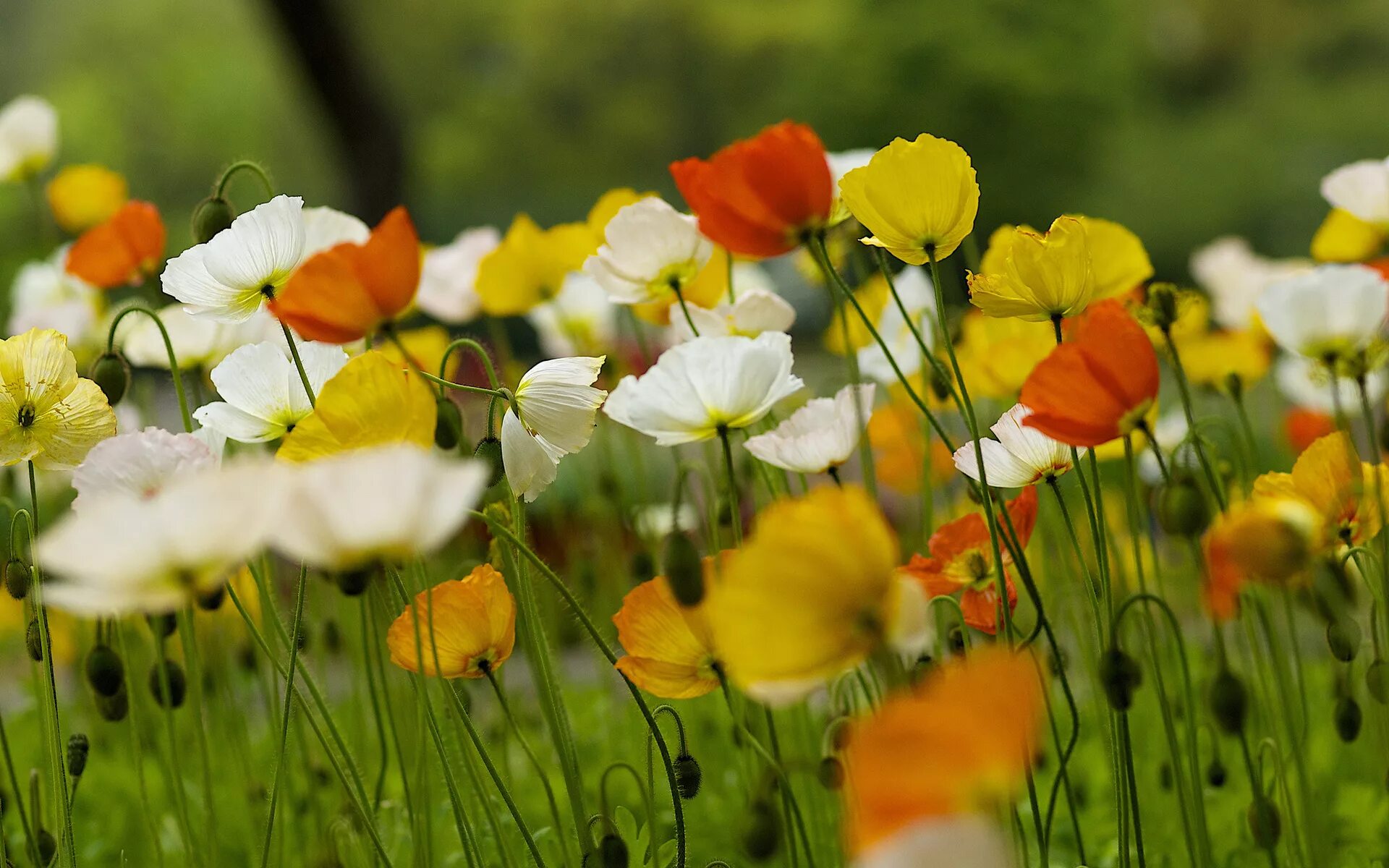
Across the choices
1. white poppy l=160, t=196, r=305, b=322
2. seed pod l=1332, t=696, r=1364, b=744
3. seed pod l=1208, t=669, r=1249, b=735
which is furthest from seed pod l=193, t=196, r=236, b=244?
seed pod l=1332, t=696, r=1364, b=744

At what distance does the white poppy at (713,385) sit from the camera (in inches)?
27.0

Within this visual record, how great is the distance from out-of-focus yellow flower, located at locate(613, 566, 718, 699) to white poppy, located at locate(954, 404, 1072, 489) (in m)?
0.18

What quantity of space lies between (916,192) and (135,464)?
1.38ft

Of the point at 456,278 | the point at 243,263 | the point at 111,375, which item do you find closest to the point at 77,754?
the point at 111,375

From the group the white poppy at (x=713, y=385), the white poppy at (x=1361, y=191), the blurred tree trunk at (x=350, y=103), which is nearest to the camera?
the white poppy at (x=713, y=385)

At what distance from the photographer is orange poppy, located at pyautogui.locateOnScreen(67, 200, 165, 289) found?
110 cm

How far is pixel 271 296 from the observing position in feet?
Answer: 2.64

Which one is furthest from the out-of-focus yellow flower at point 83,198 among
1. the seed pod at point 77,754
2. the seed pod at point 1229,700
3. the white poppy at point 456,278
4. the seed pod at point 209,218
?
the seed pod at point 1229,700

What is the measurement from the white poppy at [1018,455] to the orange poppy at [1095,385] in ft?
0.50

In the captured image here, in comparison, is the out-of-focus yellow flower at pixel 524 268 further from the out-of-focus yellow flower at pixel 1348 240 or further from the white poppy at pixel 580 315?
the out-of-focus yellow flower at pixel 1348 240

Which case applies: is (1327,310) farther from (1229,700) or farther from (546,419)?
(546,419)

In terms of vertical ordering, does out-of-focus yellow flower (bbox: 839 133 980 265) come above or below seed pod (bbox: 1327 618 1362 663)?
above

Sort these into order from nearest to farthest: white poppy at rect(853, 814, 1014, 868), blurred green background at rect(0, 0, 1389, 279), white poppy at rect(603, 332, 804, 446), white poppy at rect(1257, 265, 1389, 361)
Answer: white poppy at rect(853, 814, 1014, 868), white poppy at rect(603, 332, 804, 446), white poppy at rect(1257, 265, 1389, 361), blurred green background at rect(0, 0, 1389, 279)

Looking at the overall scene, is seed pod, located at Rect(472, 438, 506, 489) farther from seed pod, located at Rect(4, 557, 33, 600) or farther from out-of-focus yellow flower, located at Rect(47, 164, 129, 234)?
out-of-focus yellow flower, located at Rect(47, 164, 129, 234)
